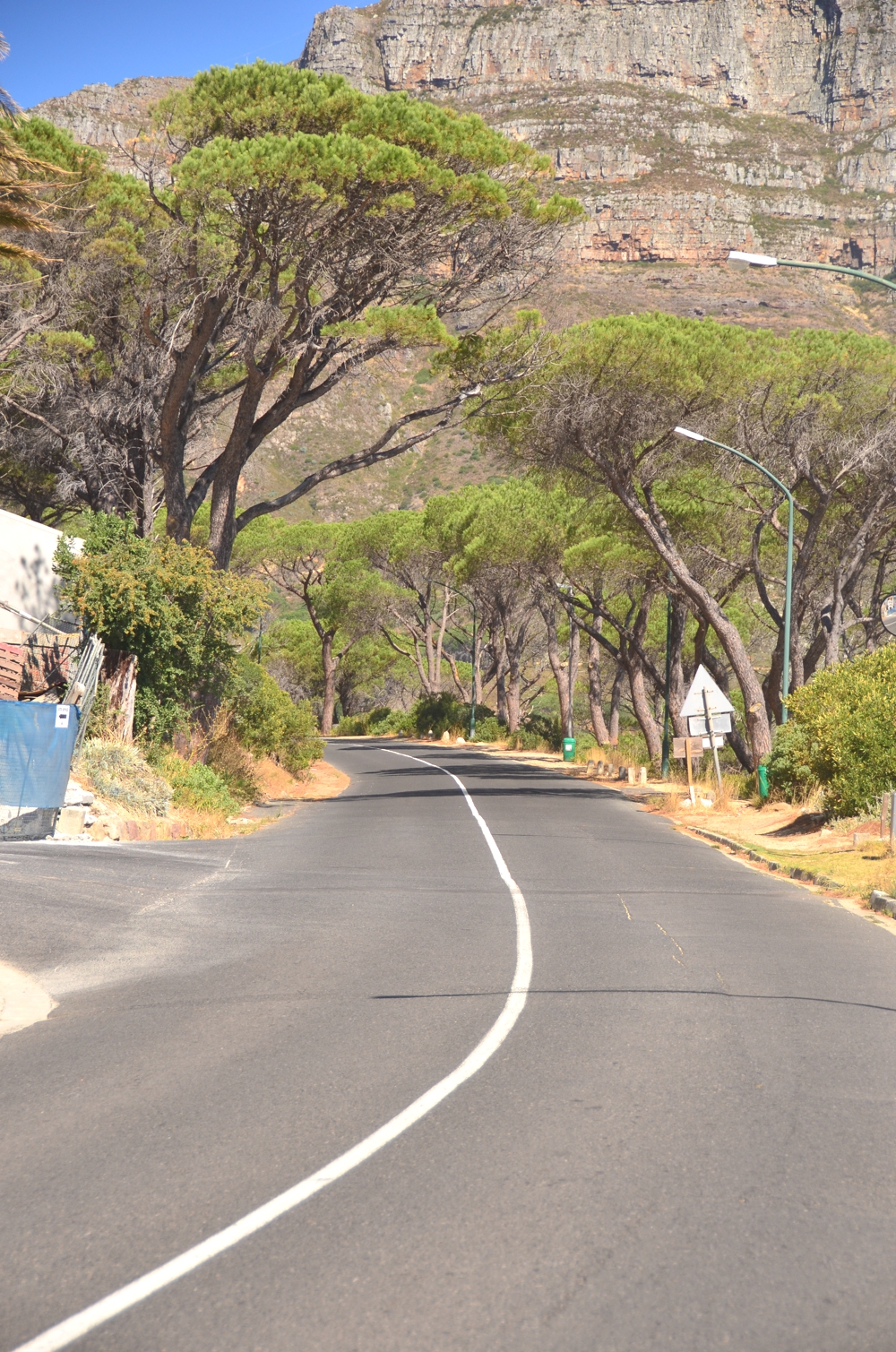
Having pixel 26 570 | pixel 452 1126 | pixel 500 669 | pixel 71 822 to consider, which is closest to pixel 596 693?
pixel 500 669

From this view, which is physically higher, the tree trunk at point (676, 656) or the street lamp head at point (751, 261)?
the street lamp head at point (751, 261)

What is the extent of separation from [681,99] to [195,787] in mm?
146355

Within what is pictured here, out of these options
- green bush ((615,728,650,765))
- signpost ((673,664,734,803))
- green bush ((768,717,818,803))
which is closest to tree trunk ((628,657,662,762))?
green bush ((615,728,650,765))

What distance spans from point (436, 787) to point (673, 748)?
701cm

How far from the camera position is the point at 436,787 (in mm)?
29688

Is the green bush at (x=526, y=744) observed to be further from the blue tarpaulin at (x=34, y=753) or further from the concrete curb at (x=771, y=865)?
the blue tarpaulin at (x=34, y=753)

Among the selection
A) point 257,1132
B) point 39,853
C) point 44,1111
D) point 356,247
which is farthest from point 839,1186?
point 356,247

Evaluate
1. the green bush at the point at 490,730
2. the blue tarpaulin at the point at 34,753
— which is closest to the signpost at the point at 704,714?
the blue tarpaulin at the point at 34,753

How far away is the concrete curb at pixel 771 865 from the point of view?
47.8 ft

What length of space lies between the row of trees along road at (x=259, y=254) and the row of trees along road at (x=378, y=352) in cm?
5

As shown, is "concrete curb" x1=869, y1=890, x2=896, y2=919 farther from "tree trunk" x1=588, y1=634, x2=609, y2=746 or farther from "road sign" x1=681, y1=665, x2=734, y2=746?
"tree trunk" x1=588, y1=634, x2=609, y2=746

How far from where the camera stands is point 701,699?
2356 centimetres

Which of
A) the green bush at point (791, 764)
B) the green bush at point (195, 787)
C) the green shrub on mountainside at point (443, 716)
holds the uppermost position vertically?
the green shrub on mountainside at point (443, 716)

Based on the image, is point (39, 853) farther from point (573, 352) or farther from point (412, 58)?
point (412, 58)
